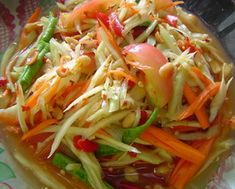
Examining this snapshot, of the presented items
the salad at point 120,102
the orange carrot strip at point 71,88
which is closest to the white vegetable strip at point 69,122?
the salad at point 120,102

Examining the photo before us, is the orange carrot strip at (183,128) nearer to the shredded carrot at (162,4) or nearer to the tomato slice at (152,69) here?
the tomato slice at (152,69)

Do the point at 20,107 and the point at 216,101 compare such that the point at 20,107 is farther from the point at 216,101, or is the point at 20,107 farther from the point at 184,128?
the point at 216,101

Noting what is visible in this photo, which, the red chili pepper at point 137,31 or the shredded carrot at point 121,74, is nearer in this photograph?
the shredded carrot at point 121,74

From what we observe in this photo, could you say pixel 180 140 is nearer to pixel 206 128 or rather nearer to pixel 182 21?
pixel 206 128

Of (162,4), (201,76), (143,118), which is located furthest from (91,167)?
(162,4)

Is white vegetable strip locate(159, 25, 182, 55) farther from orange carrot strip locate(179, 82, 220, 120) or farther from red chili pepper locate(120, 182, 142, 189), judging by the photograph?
A: red chili pepper locate(120, 182, 142, 189)
